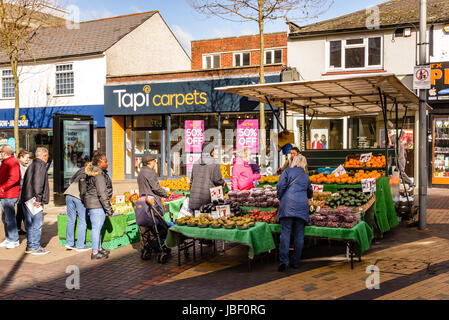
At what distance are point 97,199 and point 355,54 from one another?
1265 cm

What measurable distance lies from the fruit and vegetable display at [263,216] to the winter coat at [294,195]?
1.49 ft

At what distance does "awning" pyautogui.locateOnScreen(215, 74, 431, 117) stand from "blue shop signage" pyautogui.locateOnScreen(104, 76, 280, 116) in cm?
556

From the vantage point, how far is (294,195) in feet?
22.6

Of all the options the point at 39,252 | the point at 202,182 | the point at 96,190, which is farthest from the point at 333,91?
the point at 39,252

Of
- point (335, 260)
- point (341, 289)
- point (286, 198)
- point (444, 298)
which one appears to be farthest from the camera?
point (335, 260)

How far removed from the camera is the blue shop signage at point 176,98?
17766 mm

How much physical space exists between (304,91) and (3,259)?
6.67 meters

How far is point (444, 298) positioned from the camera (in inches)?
216

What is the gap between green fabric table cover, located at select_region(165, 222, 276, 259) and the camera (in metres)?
6.69

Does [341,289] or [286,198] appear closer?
[341,289]

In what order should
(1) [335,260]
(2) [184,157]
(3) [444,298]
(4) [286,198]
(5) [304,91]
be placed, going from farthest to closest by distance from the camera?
1. (2) [184,157]
2. (5) [304,91]
3. (1) [335,260]
4. (4) [286,198]
5. (3) [444,298]

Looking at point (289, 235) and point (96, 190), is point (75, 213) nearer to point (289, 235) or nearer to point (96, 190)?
point (96, 190)
